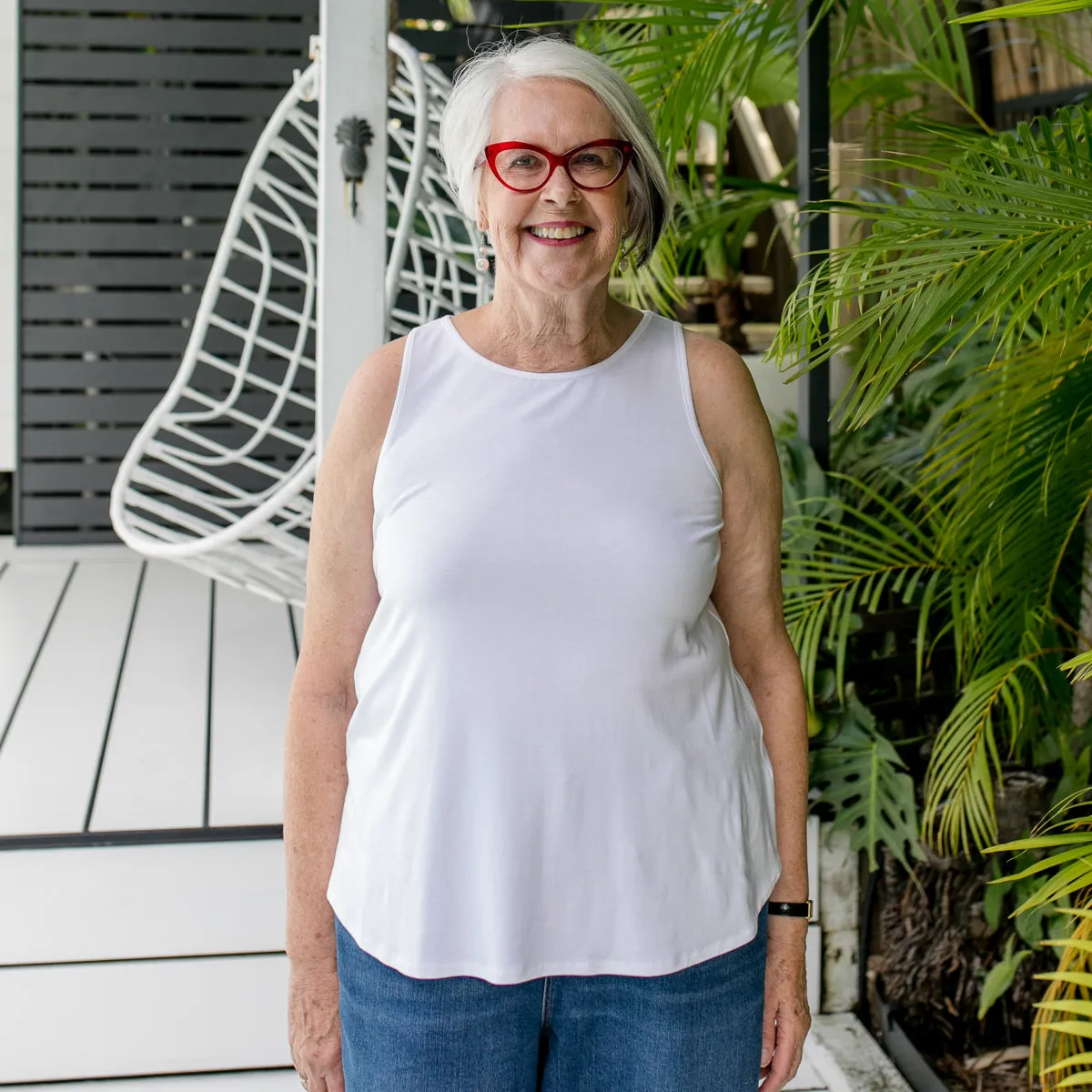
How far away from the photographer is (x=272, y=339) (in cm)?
388

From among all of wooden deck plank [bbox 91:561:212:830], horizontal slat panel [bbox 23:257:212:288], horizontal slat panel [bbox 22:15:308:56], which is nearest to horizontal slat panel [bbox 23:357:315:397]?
horizontal slat panel [bbox 23:257:212:288]

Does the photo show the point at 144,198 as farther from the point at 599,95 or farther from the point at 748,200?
the point at 599,95

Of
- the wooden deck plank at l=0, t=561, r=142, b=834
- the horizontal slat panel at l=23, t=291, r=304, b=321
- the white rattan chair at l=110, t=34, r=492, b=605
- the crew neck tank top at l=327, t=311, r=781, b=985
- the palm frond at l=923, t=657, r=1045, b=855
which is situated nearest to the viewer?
the crew neck tank top at l=327, t=311, r=781, b=985

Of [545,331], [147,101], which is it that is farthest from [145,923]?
[147,101]

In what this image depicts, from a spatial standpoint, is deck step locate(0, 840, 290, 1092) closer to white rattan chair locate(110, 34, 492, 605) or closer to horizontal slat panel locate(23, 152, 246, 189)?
white rattan chair locate(110, 34, 492, 605)

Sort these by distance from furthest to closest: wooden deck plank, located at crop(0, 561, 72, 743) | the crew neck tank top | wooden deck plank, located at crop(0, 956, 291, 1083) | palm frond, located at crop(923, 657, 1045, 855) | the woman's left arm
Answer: wooden deck plank, located at crop(0, 561, 72, 743), wooden deck plank, located at crop(0, 956, 291, 1083), palm frond, located at crop(923, 657, 1045, 855), the woman's left arm, the crew neck tank top

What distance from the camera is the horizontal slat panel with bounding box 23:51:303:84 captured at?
12.4 feet

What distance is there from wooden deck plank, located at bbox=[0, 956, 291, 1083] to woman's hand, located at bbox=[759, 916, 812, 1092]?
1013mm

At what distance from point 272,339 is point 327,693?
294 cm

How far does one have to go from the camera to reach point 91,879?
1.96 m

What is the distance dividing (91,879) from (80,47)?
2769 millimetres

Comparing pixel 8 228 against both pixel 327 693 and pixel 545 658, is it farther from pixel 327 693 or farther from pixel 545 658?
pixel 545 658

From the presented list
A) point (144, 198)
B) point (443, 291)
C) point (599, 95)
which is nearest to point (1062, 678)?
point (599, 95)

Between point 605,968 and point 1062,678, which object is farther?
point 1062,678
